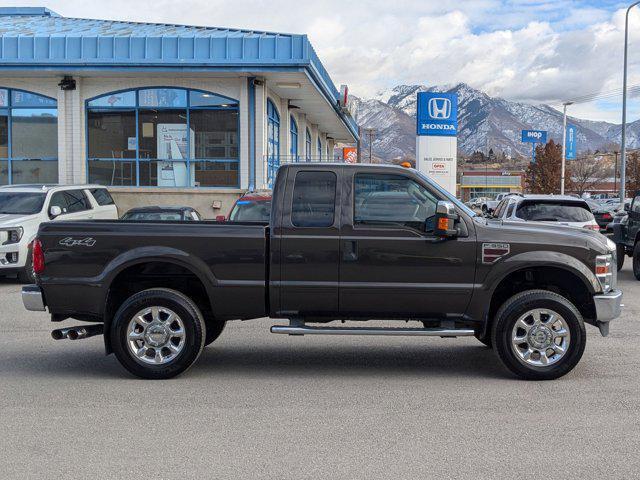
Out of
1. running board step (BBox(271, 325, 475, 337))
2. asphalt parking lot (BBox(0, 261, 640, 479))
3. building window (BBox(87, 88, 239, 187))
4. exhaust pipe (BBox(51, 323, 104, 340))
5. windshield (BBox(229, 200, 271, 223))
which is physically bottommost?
asphalt parking lot (BBox(0, 261, 640, 479))

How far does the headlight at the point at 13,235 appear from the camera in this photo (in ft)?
45.9

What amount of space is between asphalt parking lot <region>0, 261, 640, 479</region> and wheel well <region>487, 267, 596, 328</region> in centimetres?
66

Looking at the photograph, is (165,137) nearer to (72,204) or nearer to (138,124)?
(138,124)

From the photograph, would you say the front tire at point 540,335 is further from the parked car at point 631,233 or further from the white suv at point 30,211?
the white suv at point 30,211

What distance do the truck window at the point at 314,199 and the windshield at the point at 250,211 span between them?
6292mm

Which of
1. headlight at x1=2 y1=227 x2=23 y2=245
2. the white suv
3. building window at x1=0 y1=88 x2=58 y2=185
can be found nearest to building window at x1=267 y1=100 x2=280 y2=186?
building window at x1=0 y1=88 x2=58 y2=185

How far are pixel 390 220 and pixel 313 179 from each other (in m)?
0.84

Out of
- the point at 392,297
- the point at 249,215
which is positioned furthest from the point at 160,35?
the point at 392,297

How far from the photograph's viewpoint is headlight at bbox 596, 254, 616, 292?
6.88 meters

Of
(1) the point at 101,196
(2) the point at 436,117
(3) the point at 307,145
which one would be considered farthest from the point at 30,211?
(3) the point at 307,145

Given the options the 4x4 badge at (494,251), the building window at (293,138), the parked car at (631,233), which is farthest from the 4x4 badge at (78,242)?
the building window at (293,138)

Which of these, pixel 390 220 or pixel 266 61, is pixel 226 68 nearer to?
pixel 266 61

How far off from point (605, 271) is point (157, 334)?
13.9 ft

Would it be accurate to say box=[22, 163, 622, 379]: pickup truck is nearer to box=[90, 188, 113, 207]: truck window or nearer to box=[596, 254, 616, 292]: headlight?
box=[596, 254, 616, 292]: headlight
